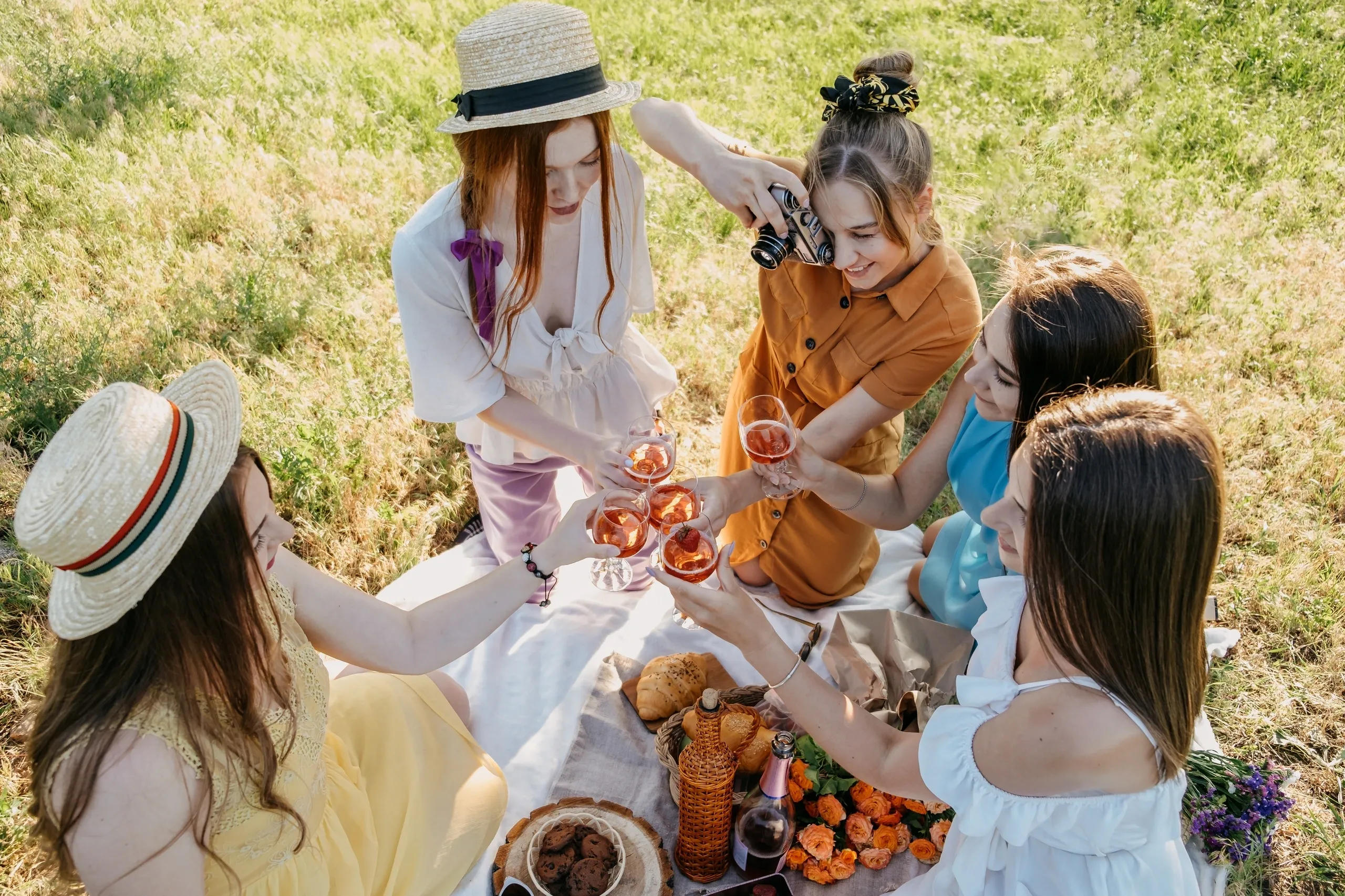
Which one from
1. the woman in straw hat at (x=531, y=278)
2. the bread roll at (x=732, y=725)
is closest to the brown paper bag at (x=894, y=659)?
the bread roll at (x=732, y=725)

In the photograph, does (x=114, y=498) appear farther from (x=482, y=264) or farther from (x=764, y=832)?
(x=764, y=832)

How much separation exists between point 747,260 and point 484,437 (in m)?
3.02

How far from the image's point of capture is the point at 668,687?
3545mm

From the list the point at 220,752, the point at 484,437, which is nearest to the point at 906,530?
the point at 484,437

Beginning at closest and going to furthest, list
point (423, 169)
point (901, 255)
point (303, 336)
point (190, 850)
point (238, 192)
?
point (190, 850)
point (901, 255)
point (303, 336)
point (238, 192)
point (423, 169)

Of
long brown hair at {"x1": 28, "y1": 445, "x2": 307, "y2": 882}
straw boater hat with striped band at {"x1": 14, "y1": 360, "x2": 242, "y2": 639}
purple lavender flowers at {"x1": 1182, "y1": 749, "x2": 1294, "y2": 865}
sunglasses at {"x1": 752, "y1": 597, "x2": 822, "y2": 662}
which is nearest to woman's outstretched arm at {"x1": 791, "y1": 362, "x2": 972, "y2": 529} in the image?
sunglasses at {"x1": 752, "y1": 597, "x2": 822, "y2": 662}

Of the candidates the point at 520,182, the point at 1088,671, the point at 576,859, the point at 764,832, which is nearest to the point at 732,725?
the point at 764,832

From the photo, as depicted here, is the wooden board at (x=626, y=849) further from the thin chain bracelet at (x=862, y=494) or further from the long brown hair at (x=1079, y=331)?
the long brown hair at (x=1079, y=331)

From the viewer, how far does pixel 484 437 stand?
13.2 ft

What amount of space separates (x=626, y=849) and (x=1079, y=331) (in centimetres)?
212

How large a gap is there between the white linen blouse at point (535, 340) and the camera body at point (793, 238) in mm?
670

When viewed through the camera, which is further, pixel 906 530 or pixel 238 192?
pixel 238 192

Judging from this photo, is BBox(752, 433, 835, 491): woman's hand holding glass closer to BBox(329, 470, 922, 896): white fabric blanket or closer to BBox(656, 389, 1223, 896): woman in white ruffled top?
BBox(329, 470, 922, 896): white fabric blanket

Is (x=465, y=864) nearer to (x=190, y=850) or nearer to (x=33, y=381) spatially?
(x=190, y=850)
